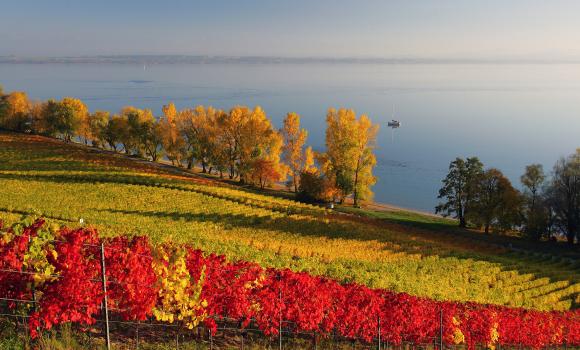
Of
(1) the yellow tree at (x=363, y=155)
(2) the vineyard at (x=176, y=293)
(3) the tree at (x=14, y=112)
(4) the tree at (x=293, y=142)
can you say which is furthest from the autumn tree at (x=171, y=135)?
A: (2) the vineyard at (x=176, y=293)

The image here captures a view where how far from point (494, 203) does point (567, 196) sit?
9.56m

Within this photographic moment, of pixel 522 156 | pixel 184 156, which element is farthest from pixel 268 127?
pixel 522 156

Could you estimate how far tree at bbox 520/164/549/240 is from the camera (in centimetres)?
5203

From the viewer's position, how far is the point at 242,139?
7112 cm

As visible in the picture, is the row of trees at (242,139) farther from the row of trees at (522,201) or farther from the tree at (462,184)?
the row of trees at (522,201)

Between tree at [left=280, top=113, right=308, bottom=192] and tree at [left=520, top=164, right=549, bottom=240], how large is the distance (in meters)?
30.6

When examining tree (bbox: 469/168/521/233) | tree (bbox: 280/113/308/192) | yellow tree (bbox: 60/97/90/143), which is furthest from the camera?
yellow tree (bbox: 60/97/90/143)

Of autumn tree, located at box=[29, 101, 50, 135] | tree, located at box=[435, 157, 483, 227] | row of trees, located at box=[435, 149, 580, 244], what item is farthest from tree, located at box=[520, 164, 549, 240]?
autumn tree, located at box=[29, 101, 50, 135]

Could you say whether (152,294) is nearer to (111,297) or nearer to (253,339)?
(111,297)

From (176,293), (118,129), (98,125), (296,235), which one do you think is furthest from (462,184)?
(98,125)

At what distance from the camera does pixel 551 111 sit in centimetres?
19962

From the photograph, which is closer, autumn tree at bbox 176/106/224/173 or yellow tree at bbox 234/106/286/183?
yellow tree at bbox 234/106/286/183

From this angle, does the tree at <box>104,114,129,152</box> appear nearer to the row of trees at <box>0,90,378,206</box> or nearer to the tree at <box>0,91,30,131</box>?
the row of trees at <box>0,90,378,206</box>

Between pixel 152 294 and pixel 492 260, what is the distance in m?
34.5
